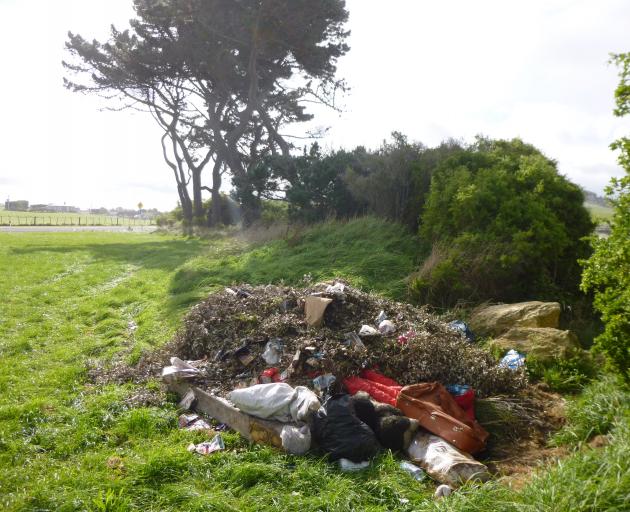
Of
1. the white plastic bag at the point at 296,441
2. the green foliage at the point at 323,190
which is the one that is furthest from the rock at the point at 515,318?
the green foliage at the point at 323,190

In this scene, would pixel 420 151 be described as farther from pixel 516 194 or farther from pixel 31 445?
pixel 31 445

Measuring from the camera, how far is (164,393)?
5.38 m

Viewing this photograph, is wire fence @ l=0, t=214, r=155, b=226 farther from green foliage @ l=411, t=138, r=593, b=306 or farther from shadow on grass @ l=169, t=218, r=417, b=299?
green foliage @ l=411, t=138, r=593, b=306

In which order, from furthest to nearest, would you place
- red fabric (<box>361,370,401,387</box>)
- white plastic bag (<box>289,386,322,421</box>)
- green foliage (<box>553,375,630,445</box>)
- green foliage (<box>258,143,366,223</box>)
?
green foliage (<box>258,143,366,223</box>) < red fabric (<box>361,370,401,387</box>) < white plastic bag (<box>289,386,322,421</box>) < green foliage (<box>553,375,630,445</box>)

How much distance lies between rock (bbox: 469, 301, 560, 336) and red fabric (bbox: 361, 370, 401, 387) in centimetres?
217

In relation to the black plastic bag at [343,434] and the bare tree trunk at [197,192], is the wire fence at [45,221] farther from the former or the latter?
the black plastic bag at [343,434]

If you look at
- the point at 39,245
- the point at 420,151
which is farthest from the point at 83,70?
the point at 420,151

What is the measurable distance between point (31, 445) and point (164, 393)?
4.73 ft

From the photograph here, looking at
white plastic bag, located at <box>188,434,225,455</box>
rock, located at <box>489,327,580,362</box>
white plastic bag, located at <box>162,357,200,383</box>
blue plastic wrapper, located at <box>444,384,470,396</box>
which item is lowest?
white plastic bag, located at <box>188,434,225,455</box>

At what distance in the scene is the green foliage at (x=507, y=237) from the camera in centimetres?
757

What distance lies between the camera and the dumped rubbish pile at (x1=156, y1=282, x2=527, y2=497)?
4.02 m

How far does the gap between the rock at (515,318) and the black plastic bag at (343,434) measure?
3100 millimetres

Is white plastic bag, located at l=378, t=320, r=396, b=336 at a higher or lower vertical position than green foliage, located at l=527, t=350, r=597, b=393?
higher

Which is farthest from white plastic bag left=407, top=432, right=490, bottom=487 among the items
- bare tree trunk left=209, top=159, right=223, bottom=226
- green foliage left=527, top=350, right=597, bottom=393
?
bare tree trunk left=209, top=159, right=223, bottom=226
